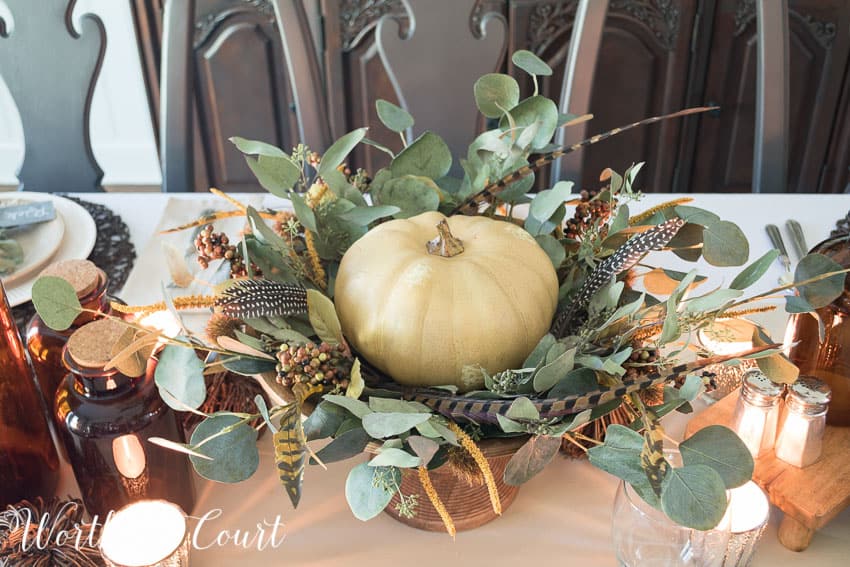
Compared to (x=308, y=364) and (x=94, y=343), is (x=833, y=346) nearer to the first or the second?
(x=308, y=364)

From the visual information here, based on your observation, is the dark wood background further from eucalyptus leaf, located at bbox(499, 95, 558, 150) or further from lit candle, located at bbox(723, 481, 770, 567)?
lit candle, located at bbox(723, 481, 770, 567)

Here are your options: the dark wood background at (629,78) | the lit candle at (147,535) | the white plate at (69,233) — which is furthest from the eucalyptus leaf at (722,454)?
the dark wood background at (629,78)

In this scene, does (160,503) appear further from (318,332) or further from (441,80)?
(441,80)

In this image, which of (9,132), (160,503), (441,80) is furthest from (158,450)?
(9,132)

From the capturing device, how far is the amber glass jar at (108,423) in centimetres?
44

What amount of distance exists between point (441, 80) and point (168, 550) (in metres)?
0.80

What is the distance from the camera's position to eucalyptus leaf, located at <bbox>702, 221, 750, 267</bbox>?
0.50 m

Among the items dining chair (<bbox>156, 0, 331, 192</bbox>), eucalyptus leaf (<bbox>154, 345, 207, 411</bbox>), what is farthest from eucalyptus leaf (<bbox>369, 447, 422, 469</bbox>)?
dining chair (<bbox>156, 0, 331, 192</bbox>)

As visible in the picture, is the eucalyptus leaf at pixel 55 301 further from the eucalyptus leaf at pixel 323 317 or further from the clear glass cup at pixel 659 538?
the clear glass cup at pixel 659 538

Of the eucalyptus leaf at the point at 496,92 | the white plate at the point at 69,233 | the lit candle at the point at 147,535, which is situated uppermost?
the eucalyptus leaf at the point at 496,92

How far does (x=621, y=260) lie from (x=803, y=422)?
0.17 metres

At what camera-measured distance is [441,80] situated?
3.59ft

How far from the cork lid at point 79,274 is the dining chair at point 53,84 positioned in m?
0.69

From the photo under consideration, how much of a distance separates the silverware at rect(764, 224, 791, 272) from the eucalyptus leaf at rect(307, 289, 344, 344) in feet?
1.81
